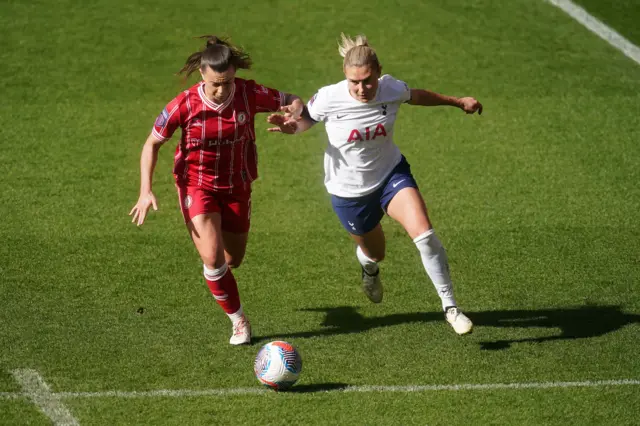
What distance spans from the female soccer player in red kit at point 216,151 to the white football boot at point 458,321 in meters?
1.64

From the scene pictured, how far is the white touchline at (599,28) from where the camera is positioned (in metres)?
16.1

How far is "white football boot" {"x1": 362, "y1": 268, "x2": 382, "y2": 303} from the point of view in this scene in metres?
9.21

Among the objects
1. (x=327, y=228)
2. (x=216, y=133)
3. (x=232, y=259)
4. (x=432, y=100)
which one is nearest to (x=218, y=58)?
(x=216, y=133)

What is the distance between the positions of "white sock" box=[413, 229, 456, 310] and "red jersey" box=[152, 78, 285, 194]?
1.53 metres

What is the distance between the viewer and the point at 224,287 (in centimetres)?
A: 834

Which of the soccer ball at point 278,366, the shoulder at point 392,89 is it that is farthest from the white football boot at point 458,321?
the shoulder at point 392,89

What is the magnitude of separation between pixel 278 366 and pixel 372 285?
1940 millimetres

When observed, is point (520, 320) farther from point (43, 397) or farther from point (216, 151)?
point (43, 397)

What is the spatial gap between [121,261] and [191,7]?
759cm

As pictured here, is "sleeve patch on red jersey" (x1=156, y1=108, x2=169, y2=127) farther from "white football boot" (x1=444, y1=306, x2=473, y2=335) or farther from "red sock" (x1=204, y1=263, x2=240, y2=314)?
"white football boot" (x1=444, y1=306, x2=473, y2=335)

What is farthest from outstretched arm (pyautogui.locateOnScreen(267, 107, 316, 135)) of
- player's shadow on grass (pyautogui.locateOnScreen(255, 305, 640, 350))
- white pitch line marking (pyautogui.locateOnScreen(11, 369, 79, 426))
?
white pitch line marking (pyautogui.locateOnScreen(11, 369, 79, 426))

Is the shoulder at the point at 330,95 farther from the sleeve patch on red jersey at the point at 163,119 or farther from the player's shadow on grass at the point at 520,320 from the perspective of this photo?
the player's shadow on grass at the point at 520,320

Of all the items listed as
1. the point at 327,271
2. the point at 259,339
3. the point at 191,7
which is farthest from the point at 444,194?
the point at 191,7

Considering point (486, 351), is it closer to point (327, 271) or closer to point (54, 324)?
point (327, 271)
